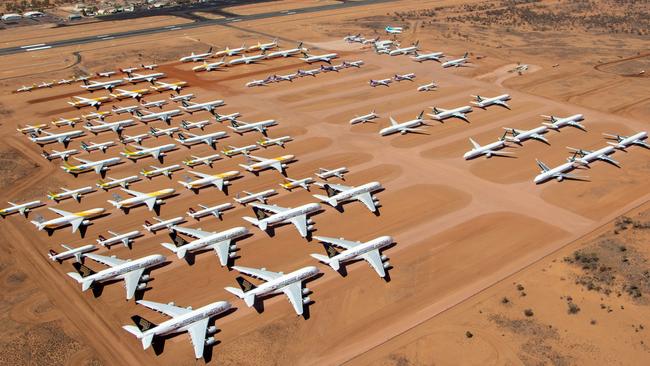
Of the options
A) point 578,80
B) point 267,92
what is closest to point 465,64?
point 578,80

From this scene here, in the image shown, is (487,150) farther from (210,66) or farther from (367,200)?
(210,66)

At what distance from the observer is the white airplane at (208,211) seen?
272 ft

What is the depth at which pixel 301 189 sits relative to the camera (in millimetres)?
92375

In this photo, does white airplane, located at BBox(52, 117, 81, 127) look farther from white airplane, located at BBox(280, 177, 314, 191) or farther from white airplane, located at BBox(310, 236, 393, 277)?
white airplane, located at BBox(310, 236, 393, 277)

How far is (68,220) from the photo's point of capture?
81.4 meters

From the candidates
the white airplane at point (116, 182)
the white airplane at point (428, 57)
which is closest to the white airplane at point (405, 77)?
the white airplane at point (428, 57)

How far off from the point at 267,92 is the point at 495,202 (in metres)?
82.5

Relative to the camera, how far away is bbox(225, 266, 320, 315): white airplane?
206ft

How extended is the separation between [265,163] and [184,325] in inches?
1797

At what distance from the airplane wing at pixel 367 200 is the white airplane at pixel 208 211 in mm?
23599

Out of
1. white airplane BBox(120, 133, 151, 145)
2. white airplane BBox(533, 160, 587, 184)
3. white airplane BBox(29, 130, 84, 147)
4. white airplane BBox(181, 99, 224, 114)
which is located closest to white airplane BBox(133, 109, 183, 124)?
white airplane BBox(181, 99, 224, 114)

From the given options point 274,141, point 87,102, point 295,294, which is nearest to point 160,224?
point 295,294

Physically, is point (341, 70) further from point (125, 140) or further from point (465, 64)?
point (125, 140)

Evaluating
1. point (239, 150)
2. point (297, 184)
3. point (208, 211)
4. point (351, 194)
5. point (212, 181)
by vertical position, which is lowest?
point (208, 211)
